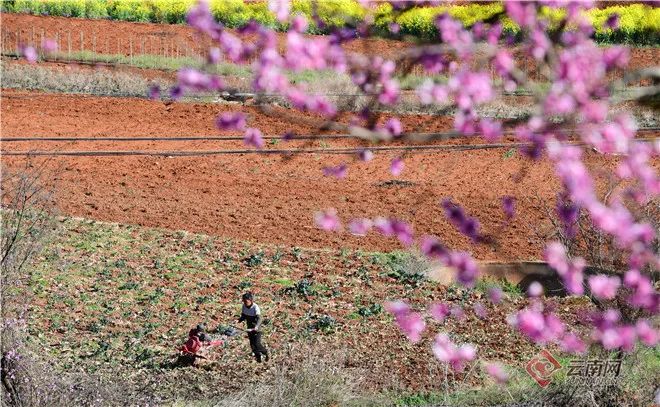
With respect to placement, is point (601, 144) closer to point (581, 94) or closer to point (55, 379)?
point (581, 94)

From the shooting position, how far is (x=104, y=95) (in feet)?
91.0

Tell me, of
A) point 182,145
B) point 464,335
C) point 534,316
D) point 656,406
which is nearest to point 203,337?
point 464,335

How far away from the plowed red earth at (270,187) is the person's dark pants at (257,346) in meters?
3.87

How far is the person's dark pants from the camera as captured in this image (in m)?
11.6

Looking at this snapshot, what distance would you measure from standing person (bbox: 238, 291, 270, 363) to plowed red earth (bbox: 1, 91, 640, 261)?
12.6 ft

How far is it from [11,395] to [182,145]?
13.2 m

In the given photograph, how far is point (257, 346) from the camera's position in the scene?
11.7 metres

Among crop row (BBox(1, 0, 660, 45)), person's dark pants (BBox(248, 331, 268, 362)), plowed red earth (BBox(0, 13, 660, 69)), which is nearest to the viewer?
person's dark pants (BBox(248, 331, 268, 362))

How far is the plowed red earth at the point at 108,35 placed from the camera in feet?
121

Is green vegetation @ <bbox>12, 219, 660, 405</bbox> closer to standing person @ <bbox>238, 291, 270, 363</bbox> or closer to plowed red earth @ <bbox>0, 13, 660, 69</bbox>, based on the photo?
standing person @ <bbox>238, 291, 270, 363</bbox>
